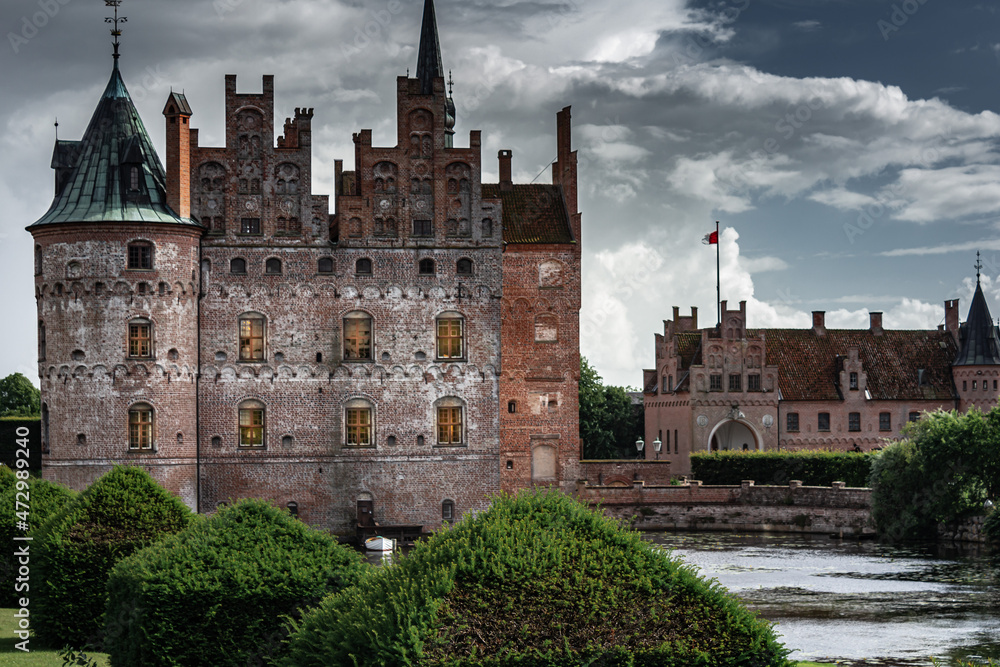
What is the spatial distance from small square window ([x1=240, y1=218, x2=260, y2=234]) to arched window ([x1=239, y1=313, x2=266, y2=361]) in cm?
312

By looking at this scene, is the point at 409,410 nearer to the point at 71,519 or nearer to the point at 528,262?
the point at 528,262

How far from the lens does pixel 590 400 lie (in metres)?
86.9

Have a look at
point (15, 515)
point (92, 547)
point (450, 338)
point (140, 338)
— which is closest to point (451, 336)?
point (450, 338)

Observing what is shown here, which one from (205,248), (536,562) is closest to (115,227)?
(205,248)

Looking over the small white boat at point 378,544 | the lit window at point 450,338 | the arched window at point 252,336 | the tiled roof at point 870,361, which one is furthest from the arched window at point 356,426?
the tiled roof at point 870,361

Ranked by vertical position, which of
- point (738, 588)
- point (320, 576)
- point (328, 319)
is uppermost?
point (328, 319)

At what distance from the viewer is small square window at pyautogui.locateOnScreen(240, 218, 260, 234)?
47344 millimetres

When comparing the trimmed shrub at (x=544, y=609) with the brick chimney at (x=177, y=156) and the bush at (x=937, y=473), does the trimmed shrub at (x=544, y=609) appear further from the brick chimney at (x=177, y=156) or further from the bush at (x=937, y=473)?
the bush at (x=937, y=473)

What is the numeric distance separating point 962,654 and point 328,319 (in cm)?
2838

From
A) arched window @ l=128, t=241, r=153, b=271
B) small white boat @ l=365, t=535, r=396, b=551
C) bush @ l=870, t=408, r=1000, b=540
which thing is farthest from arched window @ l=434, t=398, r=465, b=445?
bush @ l=870, t=408, r=1000, b=540

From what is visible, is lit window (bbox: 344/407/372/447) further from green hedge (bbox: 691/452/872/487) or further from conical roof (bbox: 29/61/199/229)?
green hedge (bbox: 691/452/872/487)

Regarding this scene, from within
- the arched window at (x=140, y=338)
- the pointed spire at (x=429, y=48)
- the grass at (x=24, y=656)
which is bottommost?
the grass at (x=24, y=656)

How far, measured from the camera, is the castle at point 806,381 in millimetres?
73250

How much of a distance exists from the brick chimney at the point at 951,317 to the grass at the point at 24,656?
6812cm
